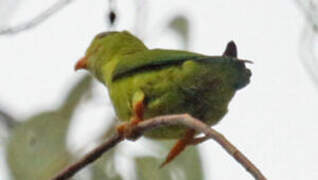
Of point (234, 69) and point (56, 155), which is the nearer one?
point (234, 69)

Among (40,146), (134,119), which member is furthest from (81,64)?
(134,119)

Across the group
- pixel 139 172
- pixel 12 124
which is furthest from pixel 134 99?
pixel 12 124

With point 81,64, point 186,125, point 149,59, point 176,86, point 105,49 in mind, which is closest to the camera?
point 186,125

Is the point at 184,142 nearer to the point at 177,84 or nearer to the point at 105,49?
the point at 177,84

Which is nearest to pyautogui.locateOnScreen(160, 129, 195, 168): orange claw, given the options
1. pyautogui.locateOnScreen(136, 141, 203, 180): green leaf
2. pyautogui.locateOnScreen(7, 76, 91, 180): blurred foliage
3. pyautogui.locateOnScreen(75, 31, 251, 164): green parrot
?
pyautogui.locateOnScreen(75, 31, 251, 164): green parrot

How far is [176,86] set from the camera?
320 centimetres

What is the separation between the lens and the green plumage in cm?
312

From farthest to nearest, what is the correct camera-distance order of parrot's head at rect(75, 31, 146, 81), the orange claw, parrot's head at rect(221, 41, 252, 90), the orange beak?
the orange beak, parrot's head at rect(75, 31, 146, 81), the orange claw, parrot's head at rect(221, 41, 252, 90)

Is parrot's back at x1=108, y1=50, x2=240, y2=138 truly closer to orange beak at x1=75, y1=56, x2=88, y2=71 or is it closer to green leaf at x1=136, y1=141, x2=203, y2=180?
green leaf at x1=136, y1=141, x2=203, y2=180

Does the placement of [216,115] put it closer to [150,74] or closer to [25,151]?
[150,74]

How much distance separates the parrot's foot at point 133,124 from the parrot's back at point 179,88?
5 cm

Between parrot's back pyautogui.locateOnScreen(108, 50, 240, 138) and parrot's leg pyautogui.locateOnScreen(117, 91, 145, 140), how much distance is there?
0.12 feet

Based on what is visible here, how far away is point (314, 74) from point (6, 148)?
61.0 inches

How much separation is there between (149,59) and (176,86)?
0.31 meters
